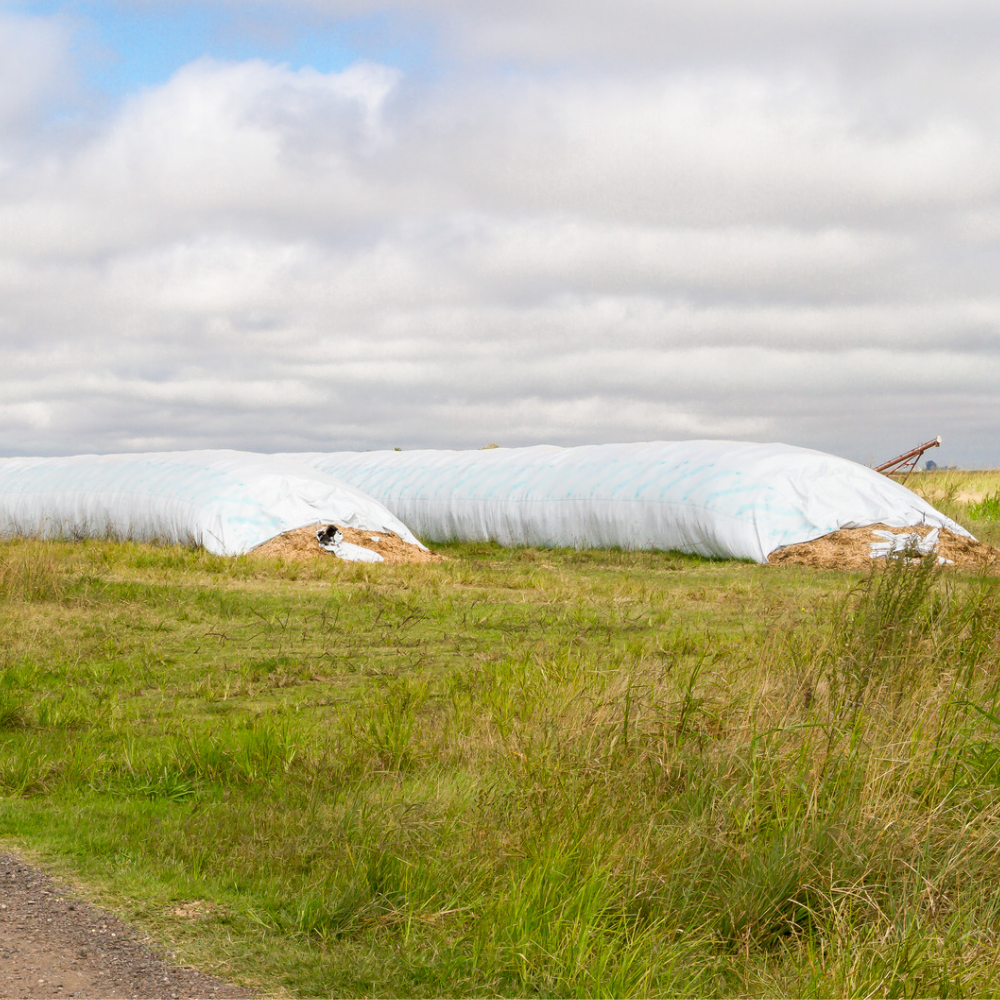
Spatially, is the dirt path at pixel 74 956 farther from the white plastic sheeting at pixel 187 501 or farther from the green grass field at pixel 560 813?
the white plastic sheeting at pixel 187 501

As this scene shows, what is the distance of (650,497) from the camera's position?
2253 cm

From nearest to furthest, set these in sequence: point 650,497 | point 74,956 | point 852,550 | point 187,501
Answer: point 74,956
point 852,550
point 187,501
point 650,497

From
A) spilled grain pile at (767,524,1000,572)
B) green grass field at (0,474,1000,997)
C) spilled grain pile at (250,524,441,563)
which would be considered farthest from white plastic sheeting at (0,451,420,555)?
green grass field at (0,474,1000,997)

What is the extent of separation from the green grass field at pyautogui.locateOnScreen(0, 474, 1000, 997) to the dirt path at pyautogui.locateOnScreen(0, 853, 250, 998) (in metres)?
0.14

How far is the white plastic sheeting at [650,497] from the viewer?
2048 centimetres

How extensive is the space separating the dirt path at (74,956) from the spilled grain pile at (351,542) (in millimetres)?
13651

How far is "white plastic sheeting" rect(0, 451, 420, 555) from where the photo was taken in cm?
1966

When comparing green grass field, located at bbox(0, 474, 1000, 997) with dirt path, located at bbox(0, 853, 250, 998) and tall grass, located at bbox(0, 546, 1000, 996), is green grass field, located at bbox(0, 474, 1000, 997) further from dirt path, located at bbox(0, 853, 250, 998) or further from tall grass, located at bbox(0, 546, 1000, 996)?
dirt path, located at bbox(0, 853, 250, 998)

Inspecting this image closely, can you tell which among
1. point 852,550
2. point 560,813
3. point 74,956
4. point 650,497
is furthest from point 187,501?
point 74,956

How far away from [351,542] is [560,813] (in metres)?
14.8

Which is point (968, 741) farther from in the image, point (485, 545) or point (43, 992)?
point (485, 545)

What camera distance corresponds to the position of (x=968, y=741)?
555 cm

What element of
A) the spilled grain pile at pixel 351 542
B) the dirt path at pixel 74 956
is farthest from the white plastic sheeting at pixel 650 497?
the dirt path at pixel 74 956

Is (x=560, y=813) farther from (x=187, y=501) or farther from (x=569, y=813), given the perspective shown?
(x=187, y=501)
